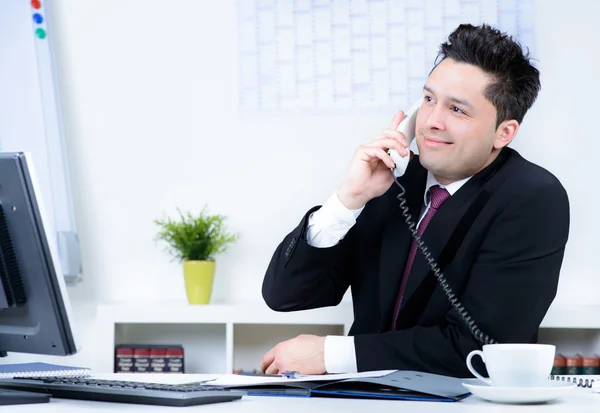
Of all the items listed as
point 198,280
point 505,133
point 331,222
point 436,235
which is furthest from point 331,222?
point 198,280

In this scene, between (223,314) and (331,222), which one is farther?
(223,314)

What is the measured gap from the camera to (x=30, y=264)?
1254 mm

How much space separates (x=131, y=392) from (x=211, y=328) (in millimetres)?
1999

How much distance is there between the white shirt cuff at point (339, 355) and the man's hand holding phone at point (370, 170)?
36cm

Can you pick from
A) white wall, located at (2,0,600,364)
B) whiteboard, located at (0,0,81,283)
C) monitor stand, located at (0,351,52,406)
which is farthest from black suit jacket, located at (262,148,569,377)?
whiteboard, located at (0,0,81,283)

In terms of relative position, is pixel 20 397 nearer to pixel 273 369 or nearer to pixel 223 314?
pixel 273 369

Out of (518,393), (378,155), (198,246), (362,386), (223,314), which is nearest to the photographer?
(518,393)

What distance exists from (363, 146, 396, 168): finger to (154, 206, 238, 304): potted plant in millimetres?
1128

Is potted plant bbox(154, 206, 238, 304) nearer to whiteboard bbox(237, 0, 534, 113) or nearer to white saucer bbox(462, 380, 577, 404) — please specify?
whiteboard bbox(237, 0, 534, 113)

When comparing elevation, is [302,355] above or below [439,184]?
below

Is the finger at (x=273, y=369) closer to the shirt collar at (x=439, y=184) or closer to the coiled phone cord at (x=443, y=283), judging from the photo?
the coiled phone cord at (x=443, y=283)

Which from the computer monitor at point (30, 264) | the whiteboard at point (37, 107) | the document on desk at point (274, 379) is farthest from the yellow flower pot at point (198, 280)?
the computer monitor at point (30, 264)

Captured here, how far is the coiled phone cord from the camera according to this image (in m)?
1.87

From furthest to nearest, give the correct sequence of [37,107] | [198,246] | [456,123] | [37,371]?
[37,107] → [198,246] → [456,123] → [37,371]
